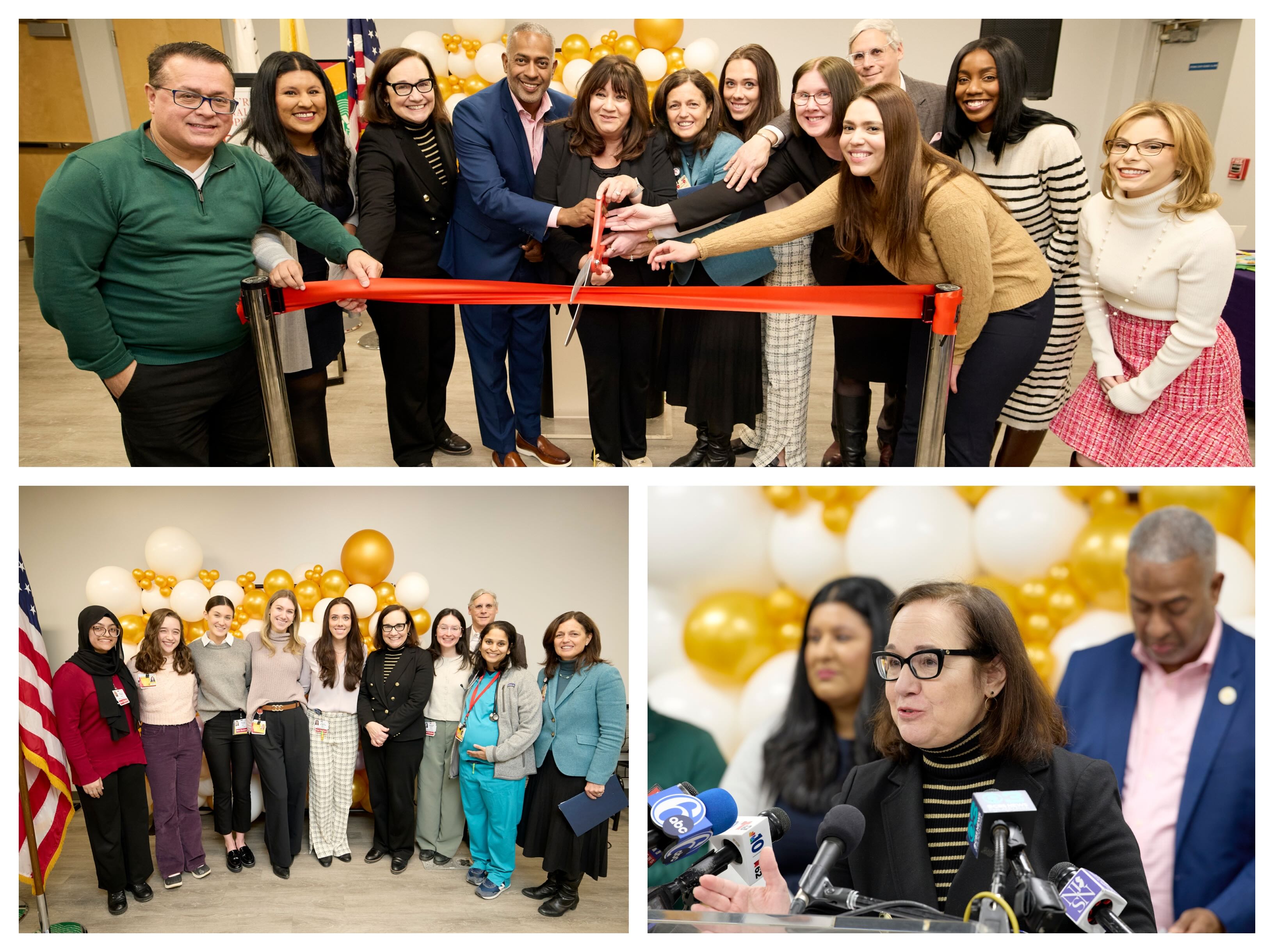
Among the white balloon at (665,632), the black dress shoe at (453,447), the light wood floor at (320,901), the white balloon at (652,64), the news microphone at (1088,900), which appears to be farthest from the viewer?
the white balloon at (652,64)

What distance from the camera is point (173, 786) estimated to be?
309 centimetres

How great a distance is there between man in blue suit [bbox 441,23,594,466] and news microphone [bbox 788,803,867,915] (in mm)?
1971

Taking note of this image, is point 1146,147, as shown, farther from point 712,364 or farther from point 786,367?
point 712,364

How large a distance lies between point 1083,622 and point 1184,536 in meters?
0.23

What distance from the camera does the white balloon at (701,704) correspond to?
1761 millimetres

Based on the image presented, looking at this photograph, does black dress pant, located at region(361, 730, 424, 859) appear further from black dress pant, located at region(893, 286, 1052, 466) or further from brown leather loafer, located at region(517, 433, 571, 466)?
black dress pant, located at region(893, 286, 1052, 466)

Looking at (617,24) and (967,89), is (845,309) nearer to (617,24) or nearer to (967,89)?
(967,89)

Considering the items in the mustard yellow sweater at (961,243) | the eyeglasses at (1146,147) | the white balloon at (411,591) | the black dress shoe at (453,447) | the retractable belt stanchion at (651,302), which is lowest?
the white balloon at (411,591)

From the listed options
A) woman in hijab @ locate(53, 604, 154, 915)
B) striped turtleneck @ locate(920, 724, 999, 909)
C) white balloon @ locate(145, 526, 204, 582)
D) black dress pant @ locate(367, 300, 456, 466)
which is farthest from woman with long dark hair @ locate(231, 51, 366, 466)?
striped turtleneck @ locate(920, 724, 999, 909)

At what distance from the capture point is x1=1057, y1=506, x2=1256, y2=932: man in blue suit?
166 centimetres

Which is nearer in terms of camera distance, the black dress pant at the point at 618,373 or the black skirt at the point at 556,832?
the black skirt at the point at 556,832

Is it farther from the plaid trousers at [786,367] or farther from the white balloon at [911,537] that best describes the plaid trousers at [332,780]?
the white balloon at [911,537]

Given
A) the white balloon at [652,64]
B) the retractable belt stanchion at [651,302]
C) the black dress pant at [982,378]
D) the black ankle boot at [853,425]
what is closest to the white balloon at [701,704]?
the retractable belt stanchion at [651,302]

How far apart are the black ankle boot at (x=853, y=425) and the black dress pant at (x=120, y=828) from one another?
2.70m
